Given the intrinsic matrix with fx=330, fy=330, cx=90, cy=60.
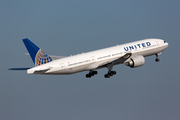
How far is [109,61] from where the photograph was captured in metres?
55.7

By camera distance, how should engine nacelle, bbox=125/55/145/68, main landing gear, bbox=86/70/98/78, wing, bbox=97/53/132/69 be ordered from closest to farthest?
1. wing, bbox=97/53/132/69
2. engine nacelle, bbox=125/55/145/68
3. main landing gear, bbox=86/70/98/78

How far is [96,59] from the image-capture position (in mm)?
54625

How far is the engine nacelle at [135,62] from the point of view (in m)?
56.5

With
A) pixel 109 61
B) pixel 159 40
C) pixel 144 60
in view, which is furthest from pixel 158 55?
pixel 109 61

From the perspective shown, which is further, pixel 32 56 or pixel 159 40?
pixel 159 40

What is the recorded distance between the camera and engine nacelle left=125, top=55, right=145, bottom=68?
5645cm

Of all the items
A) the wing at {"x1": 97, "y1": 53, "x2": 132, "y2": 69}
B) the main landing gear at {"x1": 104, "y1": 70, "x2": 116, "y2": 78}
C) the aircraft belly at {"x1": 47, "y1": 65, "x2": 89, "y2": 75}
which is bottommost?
the main landing gear at {"x1": 104, "y1": 70, "x2": 116, "y2": 78}

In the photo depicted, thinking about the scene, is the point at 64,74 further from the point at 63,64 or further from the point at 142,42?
the point at 142,42

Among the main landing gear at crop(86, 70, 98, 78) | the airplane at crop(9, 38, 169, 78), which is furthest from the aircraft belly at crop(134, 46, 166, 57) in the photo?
the main landing gear at crop(86, 70, 98, 78)


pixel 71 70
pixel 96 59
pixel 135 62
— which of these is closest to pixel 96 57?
pixel 96 59

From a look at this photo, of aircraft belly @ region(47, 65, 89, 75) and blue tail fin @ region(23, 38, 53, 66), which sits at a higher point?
blue tail fin @ region(23, 38, 53, 66)

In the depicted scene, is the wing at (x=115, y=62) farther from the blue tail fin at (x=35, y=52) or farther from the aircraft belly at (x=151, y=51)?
the blue tail fin at (x=35, y=52)

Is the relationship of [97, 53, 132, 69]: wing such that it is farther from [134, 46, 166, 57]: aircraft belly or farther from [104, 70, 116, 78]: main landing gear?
[134, 46, 166, 57]: aircraft belly

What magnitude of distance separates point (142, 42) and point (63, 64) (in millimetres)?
16477
